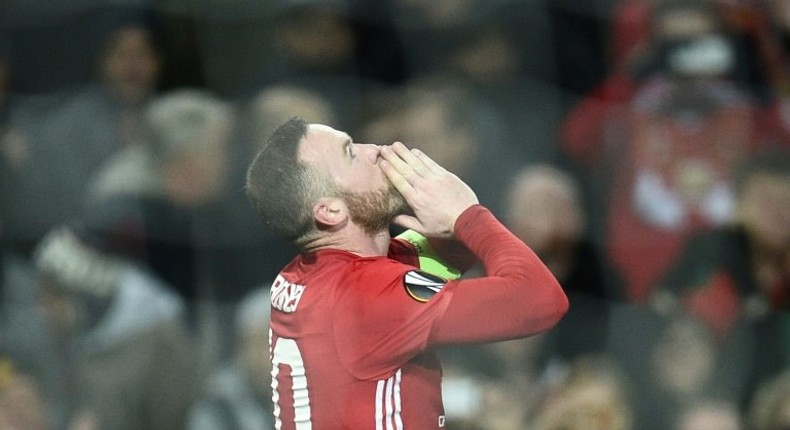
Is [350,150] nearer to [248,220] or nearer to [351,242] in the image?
[351,242]

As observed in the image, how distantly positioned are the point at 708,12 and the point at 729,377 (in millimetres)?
877

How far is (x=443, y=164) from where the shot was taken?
302 centimetres

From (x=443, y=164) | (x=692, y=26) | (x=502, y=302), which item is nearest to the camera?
(x=502, y=302)

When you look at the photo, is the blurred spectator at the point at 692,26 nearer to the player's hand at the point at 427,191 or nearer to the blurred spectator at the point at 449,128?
the blurred spectator at the point at 449,128

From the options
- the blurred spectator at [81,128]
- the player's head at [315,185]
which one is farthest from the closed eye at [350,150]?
the blurred spectator at [81,128]

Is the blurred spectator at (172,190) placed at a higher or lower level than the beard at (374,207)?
lower

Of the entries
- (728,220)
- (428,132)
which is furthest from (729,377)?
(428,132)

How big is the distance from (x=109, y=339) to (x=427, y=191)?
4.38 feet

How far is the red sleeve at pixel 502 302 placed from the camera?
171 cm

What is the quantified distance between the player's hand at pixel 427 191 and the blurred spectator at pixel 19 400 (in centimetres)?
142

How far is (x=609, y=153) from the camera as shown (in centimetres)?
323

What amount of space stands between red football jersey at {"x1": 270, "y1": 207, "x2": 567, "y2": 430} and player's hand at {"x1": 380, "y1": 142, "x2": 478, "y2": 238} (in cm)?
3

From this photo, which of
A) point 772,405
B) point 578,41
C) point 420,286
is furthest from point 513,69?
point 420,286

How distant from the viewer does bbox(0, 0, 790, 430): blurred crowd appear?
2.96 metres
